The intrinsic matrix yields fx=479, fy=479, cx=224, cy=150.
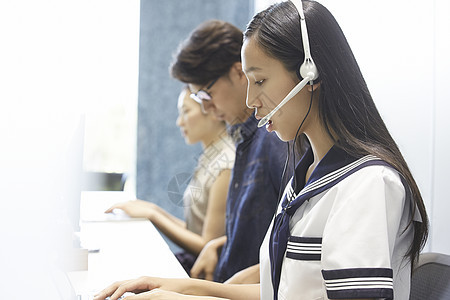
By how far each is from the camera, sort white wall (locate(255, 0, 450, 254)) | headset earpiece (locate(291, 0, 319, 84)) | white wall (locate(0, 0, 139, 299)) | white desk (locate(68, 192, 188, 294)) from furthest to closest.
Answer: white wall (locate(255, 0, 450, 254)) → white desk (locate(68, 192, 188, 294)) → headset earpiece (locate(291, 0, 319, 84)) → white wall (locate(0, 0, 139, 299))

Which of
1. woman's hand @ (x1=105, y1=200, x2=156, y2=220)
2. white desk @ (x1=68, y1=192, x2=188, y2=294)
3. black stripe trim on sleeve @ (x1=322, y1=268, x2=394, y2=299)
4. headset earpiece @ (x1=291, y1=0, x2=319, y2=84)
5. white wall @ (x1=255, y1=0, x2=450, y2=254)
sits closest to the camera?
black stripe trim on sleeve @ (x1=322, y1=268, x2=394, y2=299)

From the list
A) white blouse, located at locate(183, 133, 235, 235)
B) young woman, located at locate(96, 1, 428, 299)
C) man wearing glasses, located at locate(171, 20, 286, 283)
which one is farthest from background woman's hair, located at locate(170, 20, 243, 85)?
young woman, located at locate(96, 1, 428, 299)

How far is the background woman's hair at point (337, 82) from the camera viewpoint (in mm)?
772

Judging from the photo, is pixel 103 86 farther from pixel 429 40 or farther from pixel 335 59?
pixel 335 59

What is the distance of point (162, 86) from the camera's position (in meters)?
3.19

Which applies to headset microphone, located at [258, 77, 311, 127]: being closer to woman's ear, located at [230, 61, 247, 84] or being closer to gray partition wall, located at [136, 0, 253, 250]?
woman's ear, located at [230, 61, 247, 84]

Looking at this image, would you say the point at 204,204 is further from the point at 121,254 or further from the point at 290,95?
the point at 290,95

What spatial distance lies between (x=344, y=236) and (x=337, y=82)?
0.25 m

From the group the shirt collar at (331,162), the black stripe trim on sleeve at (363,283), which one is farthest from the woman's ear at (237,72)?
the black stripe trim on sleeve at (363,283)

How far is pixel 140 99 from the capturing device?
3.17 meters

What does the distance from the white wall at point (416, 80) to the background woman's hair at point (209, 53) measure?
405 mm

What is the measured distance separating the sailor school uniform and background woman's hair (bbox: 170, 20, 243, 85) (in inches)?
30.9

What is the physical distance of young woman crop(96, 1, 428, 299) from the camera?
662mm

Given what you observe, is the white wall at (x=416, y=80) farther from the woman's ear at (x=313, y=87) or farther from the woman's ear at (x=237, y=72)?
the woman's ear at (x=313, y=87)
